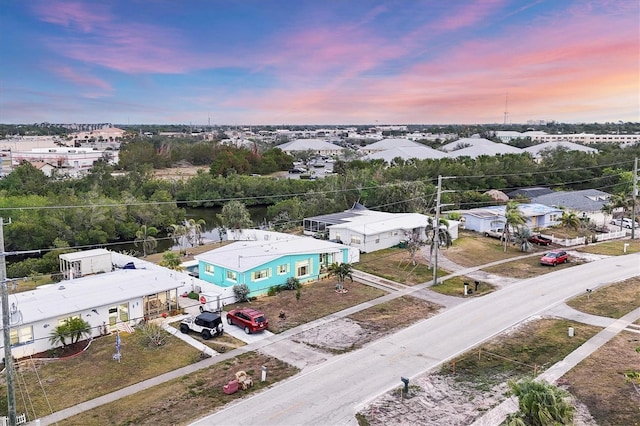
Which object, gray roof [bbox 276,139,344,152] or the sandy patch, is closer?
the sandy patch

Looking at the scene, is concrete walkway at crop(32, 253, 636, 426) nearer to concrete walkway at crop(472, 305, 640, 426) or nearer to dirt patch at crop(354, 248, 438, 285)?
dirt patch at crop(354, 248, 438, 285)

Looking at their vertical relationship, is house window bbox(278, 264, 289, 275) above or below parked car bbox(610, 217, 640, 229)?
below

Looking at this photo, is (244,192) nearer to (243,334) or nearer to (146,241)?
(146,241)

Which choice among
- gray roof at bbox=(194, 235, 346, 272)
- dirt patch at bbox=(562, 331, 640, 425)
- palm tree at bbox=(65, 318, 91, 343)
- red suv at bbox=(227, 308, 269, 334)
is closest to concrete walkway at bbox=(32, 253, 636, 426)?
red suv at bbox=(227, 308, 269, 334)

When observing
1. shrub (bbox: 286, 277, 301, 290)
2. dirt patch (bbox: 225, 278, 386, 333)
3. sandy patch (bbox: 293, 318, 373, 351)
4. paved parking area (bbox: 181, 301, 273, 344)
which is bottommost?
paved parking area (bbox: 181, 301, 273, 344)

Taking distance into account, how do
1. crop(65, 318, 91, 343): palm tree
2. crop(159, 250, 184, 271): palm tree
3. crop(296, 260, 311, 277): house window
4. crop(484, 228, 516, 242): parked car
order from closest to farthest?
crop(65, 318, 91, 343): palm tree → crop(296, 260, 311, 277): house window → crop(159, 250, 184, 271): palm tree → crop(484, 228, 516, 242): parked car

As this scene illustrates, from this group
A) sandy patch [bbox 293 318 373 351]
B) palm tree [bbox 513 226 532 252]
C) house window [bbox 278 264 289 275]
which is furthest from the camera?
palm tree [bbox 513 226 532 252]
